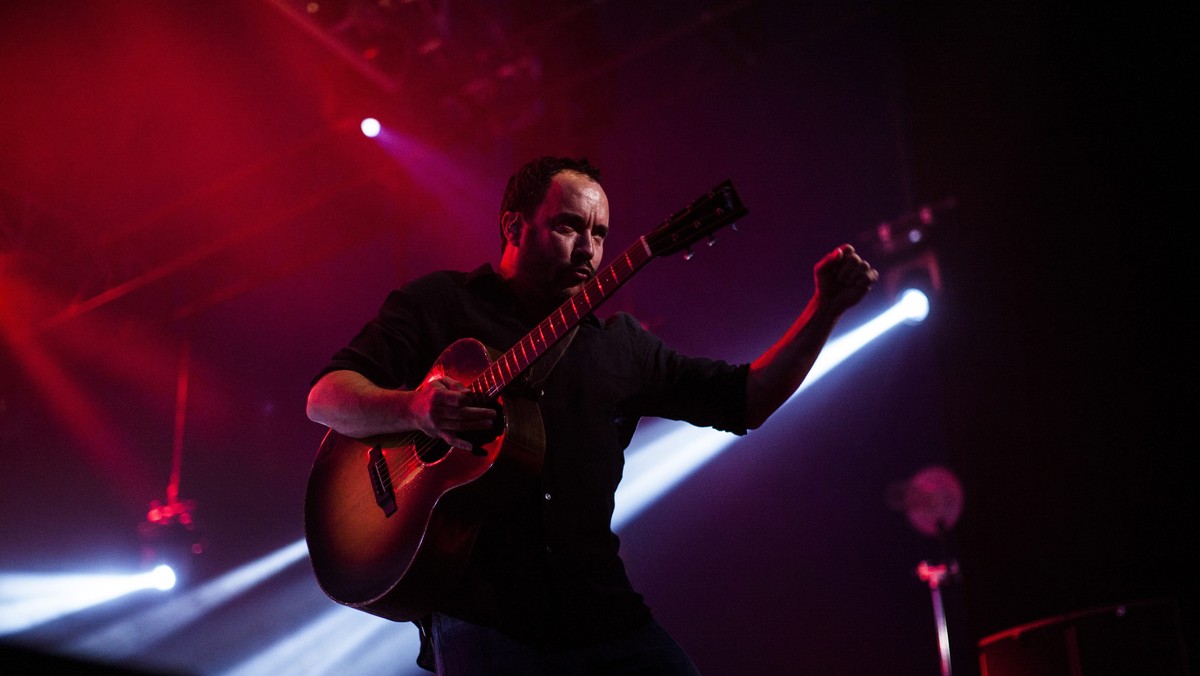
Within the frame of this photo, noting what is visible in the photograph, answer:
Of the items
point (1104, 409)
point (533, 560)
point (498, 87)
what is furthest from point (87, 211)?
point (1104, 409)

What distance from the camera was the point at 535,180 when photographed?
3.47 metres

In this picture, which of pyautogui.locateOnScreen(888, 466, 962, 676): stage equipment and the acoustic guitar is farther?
pyautogui.locateOnScreen(888, 466, 962, 676): stage equipment

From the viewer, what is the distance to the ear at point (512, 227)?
3.49 metres

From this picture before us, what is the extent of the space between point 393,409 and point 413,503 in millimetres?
283

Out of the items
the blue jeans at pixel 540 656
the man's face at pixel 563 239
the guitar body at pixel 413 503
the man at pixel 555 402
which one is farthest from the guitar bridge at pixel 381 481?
the man's face at pixel 563 239

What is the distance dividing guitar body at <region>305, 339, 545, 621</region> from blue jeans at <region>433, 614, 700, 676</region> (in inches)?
4.8

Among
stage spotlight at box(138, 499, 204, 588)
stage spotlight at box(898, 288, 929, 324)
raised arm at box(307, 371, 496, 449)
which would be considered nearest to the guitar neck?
raised arm at box(307, 371, 496, 449)

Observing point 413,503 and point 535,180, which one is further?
point 535,180

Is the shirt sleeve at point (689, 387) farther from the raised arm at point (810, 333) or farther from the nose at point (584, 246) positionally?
the nose at point (584, 246)

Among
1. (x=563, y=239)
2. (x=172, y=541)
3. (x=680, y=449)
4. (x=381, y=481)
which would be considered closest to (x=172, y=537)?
(x=172, y=541)

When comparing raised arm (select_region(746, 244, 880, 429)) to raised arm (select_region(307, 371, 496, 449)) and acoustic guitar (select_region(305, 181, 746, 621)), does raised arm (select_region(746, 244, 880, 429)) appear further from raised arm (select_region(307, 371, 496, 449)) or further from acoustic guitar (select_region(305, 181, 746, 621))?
raised arm (select_region(307, 371, 496, 449))

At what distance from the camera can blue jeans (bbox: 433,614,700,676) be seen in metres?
2.46

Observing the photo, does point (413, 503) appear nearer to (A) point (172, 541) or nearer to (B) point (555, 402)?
(B) point (555, 402)

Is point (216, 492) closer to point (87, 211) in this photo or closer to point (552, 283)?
point (87, 211)
